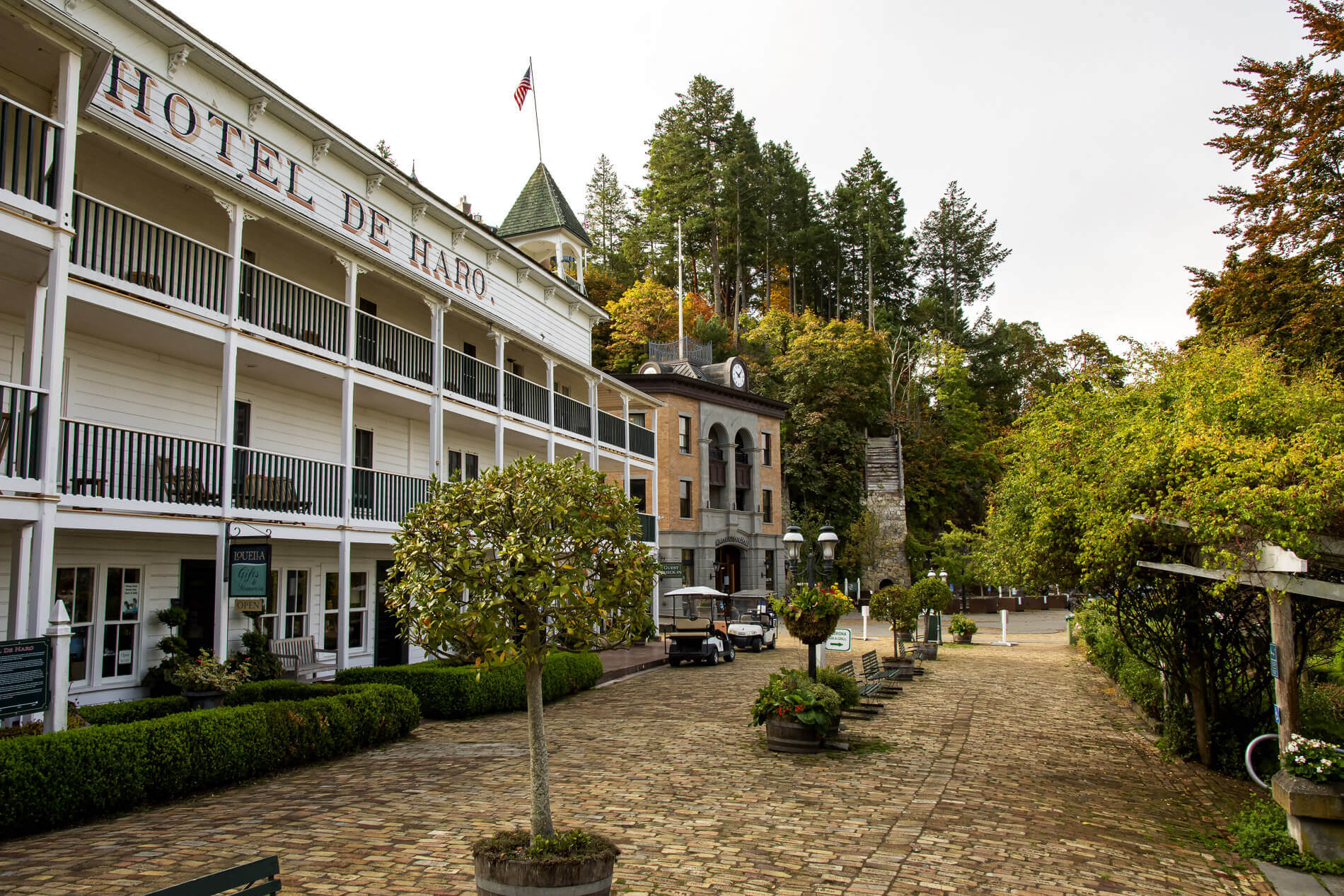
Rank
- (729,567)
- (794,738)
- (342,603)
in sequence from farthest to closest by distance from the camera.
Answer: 1. (729,567)
2. (342,603)
3. (794,738)

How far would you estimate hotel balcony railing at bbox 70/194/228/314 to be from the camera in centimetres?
1136

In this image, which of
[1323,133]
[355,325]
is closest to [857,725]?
[355,325]

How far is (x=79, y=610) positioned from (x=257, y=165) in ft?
26.8

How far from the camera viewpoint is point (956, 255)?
69500 millimetres

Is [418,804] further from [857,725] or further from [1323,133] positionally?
[1323,133]

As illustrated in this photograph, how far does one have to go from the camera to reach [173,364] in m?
14.1

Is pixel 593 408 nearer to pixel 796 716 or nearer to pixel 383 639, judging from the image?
pixel 383 639

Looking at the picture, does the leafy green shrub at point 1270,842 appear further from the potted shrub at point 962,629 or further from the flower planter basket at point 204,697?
the potted shrub at point 962,629

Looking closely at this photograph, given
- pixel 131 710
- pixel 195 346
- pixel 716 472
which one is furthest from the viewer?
pixel 716 472

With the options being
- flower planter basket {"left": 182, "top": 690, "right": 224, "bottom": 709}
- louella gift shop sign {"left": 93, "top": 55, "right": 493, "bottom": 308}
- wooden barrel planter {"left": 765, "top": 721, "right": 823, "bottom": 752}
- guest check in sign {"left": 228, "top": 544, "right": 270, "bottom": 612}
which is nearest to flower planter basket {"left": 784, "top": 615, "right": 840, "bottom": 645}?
wooden barrel planter {"left": 765, "top": 721, "right": 823, "bottom": 752}

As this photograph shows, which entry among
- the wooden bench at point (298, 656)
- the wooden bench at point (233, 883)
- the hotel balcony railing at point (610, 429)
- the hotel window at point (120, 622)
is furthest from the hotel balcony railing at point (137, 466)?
the hotel balcony railing at point (610, 429)

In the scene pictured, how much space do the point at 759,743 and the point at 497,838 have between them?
23.4 ft

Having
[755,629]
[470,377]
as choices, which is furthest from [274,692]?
[755,629]

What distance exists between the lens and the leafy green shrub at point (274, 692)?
1157cm
